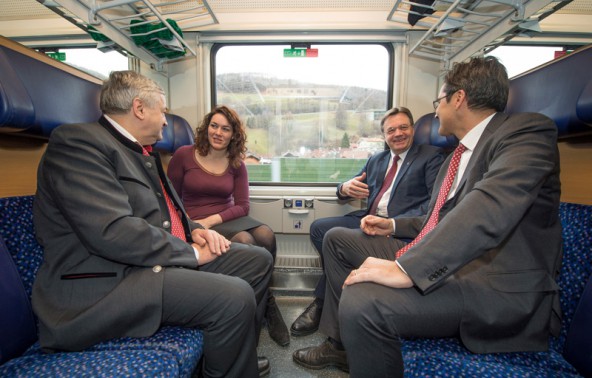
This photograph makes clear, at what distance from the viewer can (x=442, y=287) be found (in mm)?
1090

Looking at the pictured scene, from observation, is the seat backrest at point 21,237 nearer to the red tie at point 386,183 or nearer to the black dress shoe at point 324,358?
the black dress shoe at point 324,358

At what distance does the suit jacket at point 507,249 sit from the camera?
0.99 metres

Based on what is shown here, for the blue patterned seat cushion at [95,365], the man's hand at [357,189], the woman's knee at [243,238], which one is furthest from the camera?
the man's hand at [357,189]

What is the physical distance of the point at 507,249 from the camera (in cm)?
108

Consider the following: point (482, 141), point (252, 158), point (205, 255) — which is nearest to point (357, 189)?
point (252, 158)

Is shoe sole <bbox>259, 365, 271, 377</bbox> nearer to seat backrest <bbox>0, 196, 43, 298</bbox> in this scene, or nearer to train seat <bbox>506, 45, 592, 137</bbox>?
seat backrest <bbox>0, 196, 43, 298</bbox>

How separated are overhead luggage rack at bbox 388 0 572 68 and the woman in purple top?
1.58 m

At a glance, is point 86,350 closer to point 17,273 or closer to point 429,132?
point 17,273

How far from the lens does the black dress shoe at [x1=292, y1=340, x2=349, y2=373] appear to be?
5.65 ft

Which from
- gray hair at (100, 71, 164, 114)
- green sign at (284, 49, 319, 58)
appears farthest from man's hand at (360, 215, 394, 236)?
green sign at (284, 49, 319, 58)

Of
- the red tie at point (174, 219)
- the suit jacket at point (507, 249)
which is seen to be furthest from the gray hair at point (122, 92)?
the suit jacket at point (507, 249)

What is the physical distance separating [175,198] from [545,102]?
74.5 inches

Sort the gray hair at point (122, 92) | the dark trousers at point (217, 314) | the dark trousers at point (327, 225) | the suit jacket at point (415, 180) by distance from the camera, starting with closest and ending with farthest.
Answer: the dark trousers at point (217, 314) → the gray hair at point (122, 92) → the suit jacket at point (415, 180) → the dark trousers at point (327, 225)

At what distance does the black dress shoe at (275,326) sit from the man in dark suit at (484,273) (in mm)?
954
